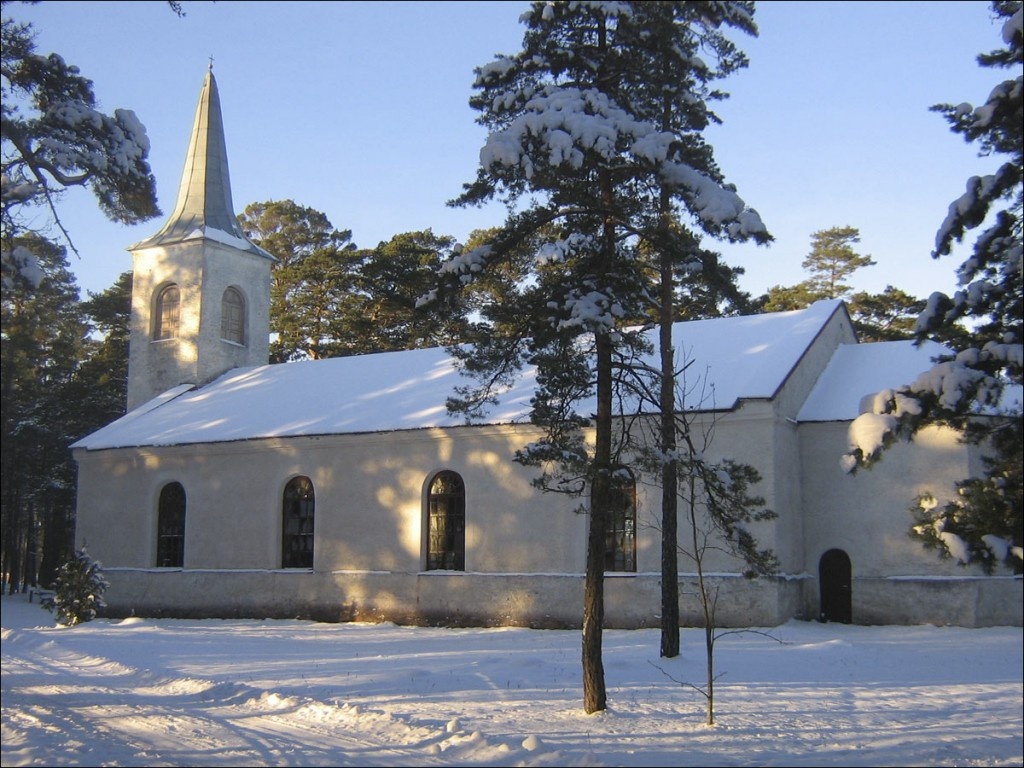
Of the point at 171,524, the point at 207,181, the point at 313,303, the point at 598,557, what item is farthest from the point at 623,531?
the point at 313,303

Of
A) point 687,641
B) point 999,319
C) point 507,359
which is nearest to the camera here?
point 999,319

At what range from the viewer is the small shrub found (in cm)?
2308

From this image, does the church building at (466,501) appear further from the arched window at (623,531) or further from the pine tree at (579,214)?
the pine tree at (579,214)

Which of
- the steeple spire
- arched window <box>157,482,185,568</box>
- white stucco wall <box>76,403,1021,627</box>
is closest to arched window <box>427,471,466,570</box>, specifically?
white stucco wall <box>76,403,1021,627</box>

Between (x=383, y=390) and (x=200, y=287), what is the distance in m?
8.89

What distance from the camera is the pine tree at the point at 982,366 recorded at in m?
8.52

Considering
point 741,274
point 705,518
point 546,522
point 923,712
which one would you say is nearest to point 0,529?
point 546,522

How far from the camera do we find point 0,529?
49656mm

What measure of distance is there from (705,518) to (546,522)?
12.2ft

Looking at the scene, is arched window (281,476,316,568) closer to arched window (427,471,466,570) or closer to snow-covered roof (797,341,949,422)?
arched window (427,471,466,570)

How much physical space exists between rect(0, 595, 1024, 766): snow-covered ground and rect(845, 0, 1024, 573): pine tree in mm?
2412

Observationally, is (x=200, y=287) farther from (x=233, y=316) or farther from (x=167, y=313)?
(x=167, y=313)

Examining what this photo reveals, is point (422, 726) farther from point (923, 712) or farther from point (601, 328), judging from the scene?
point (923, 712)

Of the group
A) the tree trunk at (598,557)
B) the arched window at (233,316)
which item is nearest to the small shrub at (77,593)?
the arched window at (233,316)
